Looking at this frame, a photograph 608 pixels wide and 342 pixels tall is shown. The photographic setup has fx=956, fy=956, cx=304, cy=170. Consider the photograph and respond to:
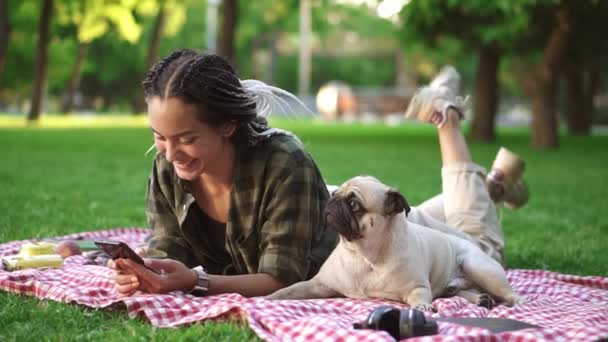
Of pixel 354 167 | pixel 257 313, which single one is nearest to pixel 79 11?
pixel 354 167

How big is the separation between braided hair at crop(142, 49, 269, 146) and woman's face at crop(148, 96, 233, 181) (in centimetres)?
4

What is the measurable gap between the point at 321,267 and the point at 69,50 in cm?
5161

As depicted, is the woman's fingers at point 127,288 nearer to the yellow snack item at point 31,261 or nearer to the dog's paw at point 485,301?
the yellow snack item at point 31,261

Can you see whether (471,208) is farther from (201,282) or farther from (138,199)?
(138,199)

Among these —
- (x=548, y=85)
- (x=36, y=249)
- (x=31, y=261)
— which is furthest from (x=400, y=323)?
(x=548, y=85)

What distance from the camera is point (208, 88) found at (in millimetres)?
4766

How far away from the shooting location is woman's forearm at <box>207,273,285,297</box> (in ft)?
16.1

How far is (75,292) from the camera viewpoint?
4871mm

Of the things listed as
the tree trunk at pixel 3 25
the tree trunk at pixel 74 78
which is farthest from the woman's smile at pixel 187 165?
the tree trunk at pixel 74 78

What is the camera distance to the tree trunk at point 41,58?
1189 inches

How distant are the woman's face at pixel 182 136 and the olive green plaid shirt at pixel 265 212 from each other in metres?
0.31

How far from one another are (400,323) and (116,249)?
4.32 ft

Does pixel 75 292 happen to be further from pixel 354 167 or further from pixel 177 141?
pixel 354 167

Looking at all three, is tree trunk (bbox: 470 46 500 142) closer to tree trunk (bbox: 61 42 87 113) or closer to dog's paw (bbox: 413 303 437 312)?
dog's paw (bbox: 413 303 437 312)
